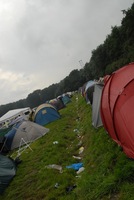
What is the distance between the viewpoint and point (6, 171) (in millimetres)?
10742

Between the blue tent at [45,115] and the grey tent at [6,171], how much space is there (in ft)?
43.7

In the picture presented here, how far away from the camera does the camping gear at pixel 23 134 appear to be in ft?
57.0

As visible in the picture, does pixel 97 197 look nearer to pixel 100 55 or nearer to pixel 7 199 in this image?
pixel 7 199

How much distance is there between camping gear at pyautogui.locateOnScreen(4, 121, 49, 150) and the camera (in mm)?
17375

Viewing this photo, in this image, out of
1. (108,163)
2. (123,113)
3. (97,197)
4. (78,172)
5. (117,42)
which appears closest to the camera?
(97,197)

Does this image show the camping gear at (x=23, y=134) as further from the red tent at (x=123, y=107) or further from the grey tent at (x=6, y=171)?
the red tent at (x=123, y=107)

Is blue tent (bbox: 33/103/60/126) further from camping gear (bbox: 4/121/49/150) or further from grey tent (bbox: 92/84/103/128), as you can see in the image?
grey tent (bbox: 92/84/103/128)

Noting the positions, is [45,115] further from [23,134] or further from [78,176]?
[78,176]

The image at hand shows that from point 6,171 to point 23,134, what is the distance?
22.3ft

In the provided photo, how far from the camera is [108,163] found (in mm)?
7648

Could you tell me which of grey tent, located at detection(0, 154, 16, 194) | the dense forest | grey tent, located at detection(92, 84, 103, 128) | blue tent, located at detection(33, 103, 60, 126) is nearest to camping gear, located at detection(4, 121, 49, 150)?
grey tent, located at detection(0, 154, 16, 194)

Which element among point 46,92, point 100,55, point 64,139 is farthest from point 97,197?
point 46,92

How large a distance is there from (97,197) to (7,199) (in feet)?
13.5

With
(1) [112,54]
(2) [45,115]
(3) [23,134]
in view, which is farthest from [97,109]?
(1) [112,54]
